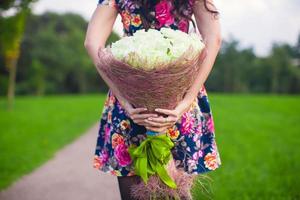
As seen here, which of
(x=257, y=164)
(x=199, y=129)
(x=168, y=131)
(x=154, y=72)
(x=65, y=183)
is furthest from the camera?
(x=257, y=164)

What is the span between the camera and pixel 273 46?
56.2m

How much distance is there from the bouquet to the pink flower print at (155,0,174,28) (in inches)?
12.5

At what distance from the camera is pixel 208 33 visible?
232 centimetres

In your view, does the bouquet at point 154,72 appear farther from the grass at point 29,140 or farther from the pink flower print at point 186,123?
the grass at point 29,140

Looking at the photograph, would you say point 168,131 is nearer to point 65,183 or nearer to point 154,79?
point 154,79

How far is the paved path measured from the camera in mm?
5098

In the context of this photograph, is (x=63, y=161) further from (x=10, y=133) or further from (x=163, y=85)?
(x=163, y=85)

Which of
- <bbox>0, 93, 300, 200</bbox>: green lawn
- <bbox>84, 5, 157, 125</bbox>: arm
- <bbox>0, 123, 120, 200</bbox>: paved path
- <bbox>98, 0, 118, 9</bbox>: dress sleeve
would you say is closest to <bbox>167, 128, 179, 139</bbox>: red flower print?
<bbox>0, 93, 300, 200</bbox>: green lawn

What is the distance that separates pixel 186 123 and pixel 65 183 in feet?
12.7

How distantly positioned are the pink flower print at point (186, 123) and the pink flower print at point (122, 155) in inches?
13.1

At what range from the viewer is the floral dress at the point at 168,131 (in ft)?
7.66

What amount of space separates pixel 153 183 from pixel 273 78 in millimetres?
52123

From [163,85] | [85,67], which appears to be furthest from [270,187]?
[85,67]

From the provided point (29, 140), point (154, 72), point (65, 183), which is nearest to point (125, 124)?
point (154, 72)
